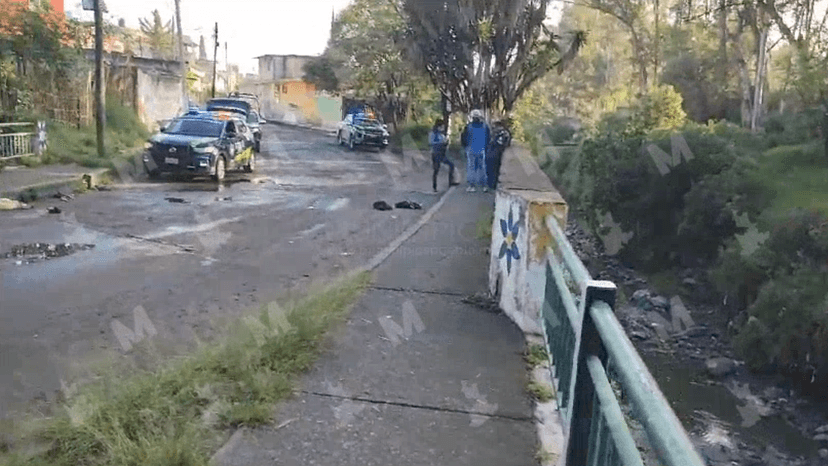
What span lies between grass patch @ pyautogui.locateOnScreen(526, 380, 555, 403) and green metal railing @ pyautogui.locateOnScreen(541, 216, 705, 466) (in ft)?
0.88

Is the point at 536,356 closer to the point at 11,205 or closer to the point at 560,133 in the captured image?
the point at 11,205

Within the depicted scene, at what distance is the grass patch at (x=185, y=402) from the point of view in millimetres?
3801

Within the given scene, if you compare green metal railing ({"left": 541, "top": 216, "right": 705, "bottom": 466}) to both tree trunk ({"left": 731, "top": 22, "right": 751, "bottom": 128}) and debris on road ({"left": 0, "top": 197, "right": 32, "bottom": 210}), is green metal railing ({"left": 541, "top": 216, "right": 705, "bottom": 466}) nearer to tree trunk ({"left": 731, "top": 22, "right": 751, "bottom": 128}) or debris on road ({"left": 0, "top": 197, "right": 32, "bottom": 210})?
debris on road ({"left": 0, "top": 197, "right": 32, "bottom": 210})

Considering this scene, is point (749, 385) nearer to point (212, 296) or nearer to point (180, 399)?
point (212, 296)

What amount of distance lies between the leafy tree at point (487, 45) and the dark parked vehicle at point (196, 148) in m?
6.39

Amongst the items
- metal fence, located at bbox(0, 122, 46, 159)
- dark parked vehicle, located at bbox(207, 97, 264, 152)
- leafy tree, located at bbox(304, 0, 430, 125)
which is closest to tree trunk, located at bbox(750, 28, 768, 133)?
leafy tree, located at bbox(304, 0, 430, 125)

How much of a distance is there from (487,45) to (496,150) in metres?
6.24

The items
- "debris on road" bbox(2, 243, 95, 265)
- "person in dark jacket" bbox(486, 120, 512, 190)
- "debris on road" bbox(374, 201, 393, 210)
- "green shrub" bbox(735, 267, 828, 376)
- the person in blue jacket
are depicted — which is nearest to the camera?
"debris on road" bbox(2, 243, 95, 265)

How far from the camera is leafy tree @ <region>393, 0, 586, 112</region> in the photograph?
73.3 ft

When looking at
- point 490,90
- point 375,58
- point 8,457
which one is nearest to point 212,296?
point 8,457

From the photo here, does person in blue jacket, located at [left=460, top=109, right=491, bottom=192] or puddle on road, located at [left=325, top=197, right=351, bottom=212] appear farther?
person in blue jacket, located at [left=460, top=109, right=491, bottom=192]

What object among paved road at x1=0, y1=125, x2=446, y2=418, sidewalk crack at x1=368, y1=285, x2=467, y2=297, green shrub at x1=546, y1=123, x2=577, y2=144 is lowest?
paved road at x1=0, y1=125, x2=446, y2=418

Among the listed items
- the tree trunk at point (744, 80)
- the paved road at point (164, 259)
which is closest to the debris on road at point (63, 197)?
the paved road at point (164, 259)

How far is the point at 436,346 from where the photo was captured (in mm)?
5910
